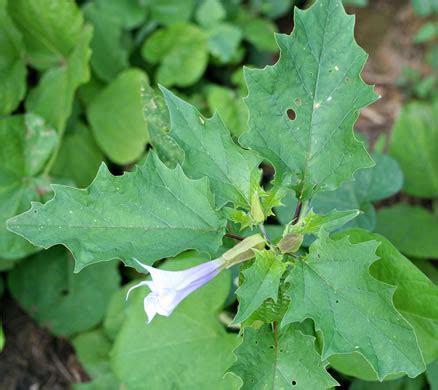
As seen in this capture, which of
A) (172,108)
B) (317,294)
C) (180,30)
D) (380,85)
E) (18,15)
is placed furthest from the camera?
(380,85)

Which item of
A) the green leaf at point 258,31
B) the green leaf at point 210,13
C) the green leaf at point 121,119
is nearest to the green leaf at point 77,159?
the green leaf at point 121,119

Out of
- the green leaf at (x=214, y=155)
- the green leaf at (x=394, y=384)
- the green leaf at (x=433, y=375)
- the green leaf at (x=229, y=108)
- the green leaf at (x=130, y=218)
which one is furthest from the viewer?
the green leaf at (x=229, y=108)

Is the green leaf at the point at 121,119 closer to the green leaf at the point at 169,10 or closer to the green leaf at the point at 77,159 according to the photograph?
the green leaf at the point at 77,159

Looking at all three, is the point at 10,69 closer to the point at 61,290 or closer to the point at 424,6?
the point at 61,290

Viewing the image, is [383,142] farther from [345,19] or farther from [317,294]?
[317,294]

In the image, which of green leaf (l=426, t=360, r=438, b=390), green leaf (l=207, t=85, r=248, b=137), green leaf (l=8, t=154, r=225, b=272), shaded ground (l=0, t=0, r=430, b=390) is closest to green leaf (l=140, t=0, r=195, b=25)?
green leaf (l=207, t=85, r=248, b=137)

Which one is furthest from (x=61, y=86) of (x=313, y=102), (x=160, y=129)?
(x=313, y=102)

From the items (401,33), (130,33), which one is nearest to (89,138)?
(130,33)
